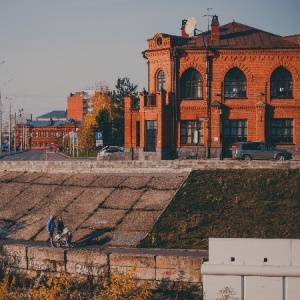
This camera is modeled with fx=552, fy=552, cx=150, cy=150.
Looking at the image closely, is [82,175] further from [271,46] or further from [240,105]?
[271,46]

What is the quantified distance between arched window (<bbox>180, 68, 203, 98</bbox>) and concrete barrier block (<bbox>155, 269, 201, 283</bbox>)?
932 inches

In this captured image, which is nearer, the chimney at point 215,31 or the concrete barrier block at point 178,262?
the concrete barrier block at point 178,262

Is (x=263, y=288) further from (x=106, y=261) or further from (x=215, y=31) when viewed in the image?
(x=215, y=31)

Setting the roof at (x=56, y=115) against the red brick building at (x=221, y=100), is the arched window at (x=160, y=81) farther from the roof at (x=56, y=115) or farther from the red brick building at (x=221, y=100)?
the roof at (x=56, y=115)

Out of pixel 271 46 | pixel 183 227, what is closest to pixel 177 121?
pixel 271 46

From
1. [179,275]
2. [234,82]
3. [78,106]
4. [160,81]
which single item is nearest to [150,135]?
[160,81]

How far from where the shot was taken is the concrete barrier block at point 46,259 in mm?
21656

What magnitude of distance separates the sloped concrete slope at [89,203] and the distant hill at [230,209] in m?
0.88

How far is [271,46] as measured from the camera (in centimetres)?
4109

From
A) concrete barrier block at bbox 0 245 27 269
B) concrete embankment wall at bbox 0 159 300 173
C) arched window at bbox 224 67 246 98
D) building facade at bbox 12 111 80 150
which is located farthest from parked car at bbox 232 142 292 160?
building facade at bbox 12 111 80 150

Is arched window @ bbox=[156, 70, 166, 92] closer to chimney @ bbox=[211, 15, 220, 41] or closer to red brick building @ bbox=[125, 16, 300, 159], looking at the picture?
red brick building @ bbox=[125, 16, 300, 159]

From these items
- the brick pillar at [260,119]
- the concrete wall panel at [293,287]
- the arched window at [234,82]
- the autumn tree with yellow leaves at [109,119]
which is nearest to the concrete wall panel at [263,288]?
the concrete wall panel at [293,287]

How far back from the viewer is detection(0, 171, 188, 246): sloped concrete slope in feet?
81.8

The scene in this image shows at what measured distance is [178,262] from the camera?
1981 centimetres
